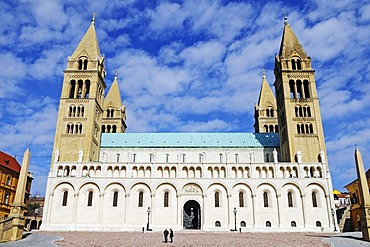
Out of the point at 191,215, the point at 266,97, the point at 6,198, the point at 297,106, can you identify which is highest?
the point at 266,97

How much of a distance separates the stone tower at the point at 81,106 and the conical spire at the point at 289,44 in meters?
32.6

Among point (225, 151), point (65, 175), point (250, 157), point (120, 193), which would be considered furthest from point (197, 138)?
point (65, 175)

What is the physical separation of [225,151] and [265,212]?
13267mm

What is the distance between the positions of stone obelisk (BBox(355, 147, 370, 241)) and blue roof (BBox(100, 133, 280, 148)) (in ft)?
83.6

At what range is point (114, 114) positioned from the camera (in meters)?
69.1

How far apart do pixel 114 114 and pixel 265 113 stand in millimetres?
32824

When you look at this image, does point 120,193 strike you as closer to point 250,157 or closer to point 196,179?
point 196,179

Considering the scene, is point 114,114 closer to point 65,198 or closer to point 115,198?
point 65,198

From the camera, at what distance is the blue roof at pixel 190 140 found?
5538 cm

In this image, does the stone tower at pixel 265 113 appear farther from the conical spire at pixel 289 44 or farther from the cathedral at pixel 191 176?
the conical spire at pixel 289 44

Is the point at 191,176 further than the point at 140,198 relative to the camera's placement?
Yes

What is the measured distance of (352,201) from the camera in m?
50.3

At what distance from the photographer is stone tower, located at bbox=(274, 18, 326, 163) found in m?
48.6

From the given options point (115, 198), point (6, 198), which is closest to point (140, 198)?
point (115, 198)
